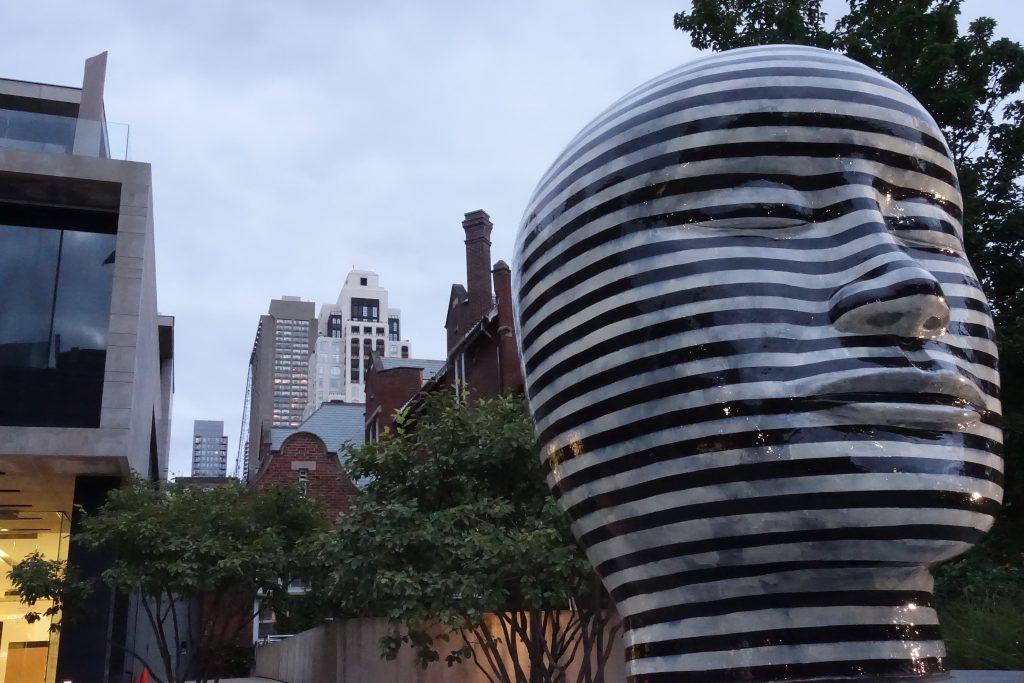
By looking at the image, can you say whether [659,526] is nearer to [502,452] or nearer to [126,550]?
[502,452]

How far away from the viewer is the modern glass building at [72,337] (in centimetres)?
1642

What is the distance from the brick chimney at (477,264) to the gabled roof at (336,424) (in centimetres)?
1273

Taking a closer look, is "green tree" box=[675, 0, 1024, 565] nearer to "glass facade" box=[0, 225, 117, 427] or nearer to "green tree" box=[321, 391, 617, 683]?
"green tree" box=[321, 391, 617, 683]

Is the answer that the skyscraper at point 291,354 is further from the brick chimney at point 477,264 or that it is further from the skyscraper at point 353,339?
the brick chimney at point 477,264

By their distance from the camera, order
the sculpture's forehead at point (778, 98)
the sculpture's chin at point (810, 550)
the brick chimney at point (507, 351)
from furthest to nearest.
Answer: the brick chimney at point (507, 351) → the sculpture's forehead at point (778, 98) → the sculpture's chin at point (810, 550)

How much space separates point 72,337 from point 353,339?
12375 cm

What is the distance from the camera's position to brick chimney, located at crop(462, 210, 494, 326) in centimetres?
3036

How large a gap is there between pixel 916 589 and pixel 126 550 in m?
13.7

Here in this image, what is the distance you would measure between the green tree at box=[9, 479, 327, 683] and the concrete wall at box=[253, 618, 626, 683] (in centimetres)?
151

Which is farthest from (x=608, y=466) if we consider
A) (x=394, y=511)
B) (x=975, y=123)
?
(x=975, y=123)

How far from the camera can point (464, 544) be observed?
10.2 metres

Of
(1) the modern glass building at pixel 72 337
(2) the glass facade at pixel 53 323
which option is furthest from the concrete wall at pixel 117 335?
(2) the glass facade at pixel 53 323

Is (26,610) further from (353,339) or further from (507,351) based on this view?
(353,339)

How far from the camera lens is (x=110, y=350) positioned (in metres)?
17.3
